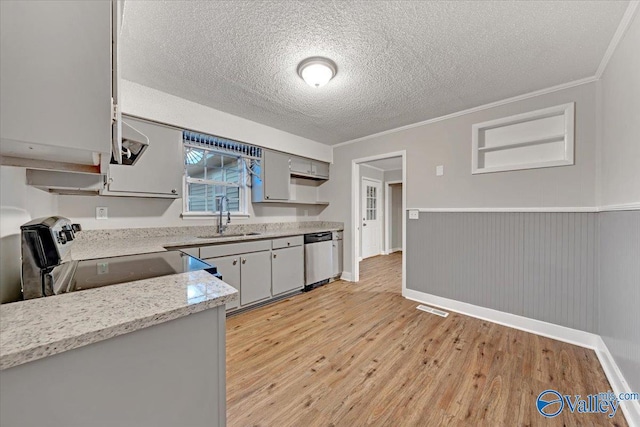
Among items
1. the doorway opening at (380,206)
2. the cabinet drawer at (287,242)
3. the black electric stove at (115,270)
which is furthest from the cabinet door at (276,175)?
the doorway opening at (380,206)

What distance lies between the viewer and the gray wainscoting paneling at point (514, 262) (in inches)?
87.6

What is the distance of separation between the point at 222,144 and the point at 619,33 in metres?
3.51

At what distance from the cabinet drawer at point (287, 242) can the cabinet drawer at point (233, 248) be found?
3.8 inches

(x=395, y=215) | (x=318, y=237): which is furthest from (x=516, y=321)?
(x=395, y=215)

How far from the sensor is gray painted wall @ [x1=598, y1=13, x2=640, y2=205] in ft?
4.90

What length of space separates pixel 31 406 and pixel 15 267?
77 centimetres

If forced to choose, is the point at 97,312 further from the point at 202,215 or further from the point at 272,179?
the point at 272,179

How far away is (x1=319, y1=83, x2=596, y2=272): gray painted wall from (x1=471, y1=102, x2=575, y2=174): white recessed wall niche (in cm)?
6

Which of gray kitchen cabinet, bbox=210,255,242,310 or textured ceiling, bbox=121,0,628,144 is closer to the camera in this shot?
textured ceiling, bbox=121,0,628,144

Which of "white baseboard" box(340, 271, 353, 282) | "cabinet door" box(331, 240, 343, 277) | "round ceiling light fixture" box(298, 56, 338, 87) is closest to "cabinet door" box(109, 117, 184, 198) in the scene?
"round ceiling light fixture" box(298, 56, 338, 87)

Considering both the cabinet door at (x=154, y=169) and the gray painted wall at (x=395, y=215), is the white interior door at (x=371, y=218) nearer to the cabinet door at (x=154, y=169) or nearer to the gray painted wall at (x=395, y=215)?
the gray painted wall at (x=395, y=215)

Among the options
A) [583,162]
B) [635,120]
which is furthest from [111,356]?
[583,162]

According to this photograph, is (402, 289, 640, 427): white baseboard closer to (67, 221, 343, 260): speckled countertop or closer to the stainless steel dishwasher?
the stainless steel dishwasher

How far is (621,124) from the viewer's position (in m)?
1.71
